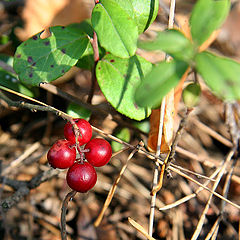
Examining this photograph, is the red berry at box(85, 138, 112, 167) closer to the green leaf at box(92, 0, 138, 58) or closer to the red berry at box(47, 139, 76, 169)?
the red berry at box(47, 139, 76, 169)

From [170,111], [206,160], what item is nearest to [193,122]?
[206,160]

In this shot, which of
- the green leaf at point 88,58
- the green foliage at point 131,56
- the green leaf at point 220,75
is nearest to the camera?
the green leaf at point 220,75

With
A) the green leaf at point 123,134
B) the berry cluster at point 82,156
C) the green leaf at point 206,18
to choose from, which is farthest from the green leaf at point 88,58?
the green leaf at point 206,18

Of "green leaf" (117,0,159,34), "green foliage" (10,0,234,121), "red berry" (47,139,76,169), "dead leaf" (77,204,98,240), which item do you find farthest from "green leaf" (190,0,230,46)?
"dead leaf" (77,204,98,240)

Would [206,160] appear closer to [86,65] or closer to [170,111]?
[170,111]

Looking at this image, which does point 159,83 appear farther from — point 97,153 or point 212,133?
→ point 212,133

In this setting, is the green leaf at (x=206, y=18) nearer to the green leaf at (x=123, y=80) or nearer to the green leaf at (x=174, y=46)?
the green leaf at (x=174, y=46)

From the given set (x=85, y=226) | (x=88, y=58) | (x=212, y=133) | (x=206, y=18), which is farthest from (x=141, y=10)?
(x=85, y=226)
